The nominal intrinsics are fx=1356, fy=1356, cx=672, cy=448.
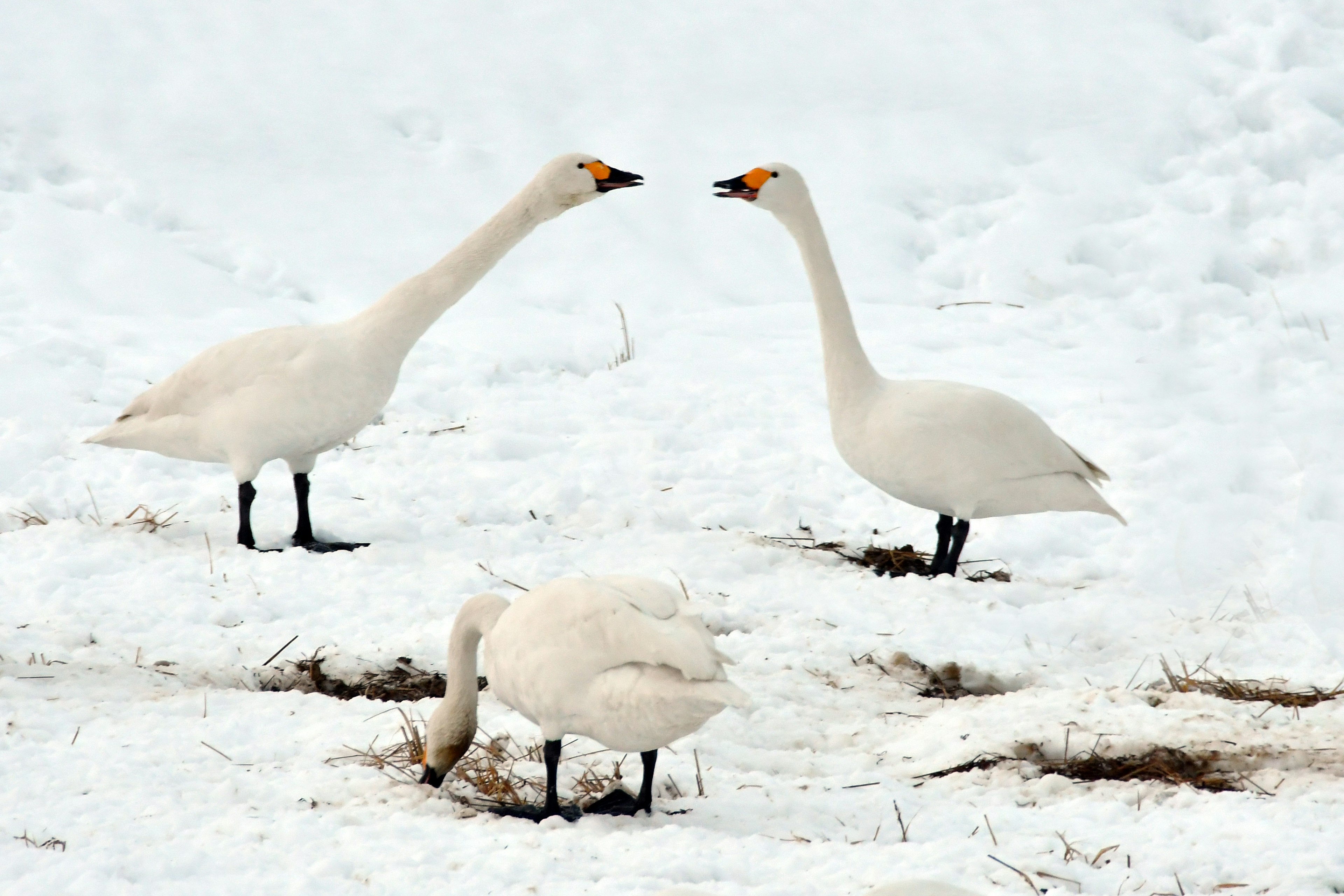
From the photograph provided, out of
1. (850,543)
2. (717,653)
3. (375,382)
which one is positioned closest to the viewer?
(717,653)

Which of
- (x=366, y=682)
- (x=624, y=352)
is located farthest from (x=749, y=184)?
(x=624, y=352)

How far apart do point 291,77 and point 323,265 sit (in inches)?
144

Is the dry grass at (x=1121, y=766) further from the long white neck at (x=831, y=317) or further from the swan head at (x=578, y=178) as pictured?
the swan head at (x=578, y=178)

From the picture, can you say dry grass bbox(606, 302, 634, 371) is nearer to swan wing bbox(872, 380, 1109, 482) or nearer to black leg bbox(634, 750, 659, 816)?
swan wing bbox(872, 380, 1109, 482)

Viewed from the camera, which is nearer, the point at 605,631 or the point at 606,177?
the point at 605,631

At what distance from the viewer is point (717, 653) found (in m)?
3.62

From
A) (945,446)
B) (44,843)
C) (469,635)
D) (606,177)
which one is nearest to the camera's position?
(44,843)

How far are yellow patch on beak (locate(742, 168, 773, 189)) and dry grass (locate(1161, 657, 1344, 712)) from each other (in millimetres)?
2988

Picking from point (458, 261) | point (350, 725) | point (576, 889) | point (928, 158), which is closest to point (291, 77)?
point (928, 158)

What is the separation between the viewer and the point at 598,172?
22.6 feet

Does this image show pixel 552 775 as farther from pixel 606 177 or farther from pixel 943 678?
pixel 606 177

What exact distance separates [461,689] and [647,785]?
65 cm

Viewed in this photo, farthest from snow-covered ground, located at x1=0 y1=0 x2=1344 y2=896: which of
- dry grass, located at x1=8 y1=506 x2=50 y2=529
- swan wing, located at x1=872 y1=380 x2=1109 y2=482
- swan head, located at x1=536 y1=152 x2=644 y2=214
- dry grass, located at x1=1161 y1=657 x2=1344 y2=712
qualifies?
swan head, located at x1=536 y1=152 x2=644 y2=214

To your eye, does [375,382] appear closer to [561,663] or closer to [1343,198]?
[561,663]
